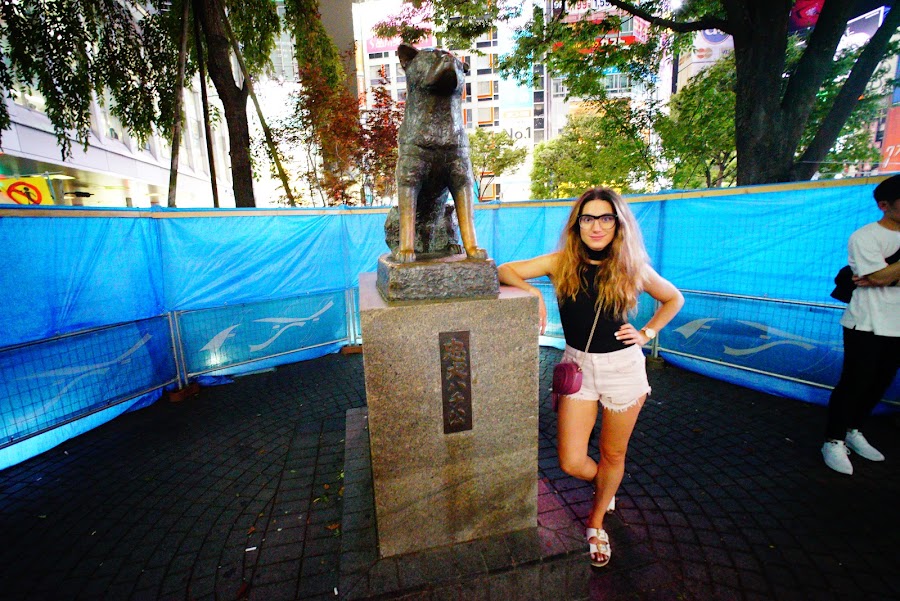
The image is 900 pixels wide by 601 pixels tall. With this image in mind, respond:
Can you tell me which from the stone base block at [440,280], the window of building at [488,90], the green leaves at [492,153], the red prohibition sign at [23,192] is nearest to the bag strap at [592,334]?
the stone base block at [440,280]

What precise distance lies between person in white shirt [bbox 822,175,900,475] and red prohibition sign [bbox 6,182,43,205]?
688 inches

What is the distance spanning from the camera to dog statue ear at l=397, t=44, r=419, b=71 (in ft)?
7.74

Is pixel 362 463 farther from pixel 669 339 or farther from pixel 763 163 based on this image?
pixel 763 163

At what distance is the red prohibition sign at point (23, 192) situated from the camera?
1128cm

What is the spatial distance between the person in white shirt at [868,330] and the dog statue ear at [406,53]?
363cm

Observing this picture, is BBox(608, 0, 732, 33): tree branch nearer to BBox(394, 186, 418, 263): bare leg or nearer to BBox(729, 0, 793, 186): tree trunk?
BBox(729, 0, 793, 186): tree trunk

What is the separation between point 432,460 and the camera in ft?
7.25

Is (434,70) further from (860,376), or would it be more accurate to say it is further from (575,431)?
(860,376)

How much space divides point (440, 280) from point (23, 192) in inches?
626

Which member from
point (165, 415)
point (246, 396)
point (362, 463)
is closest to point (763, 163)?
point (362, 463)

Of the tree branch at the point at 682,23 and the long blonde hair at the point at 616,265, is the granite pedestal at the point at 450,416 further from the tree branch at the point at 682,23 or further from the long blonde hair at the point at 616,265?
the tree branch at the point at 682,23

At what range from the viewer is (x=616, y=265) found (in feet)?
6.97

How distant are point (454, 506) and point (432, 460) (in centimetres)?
33

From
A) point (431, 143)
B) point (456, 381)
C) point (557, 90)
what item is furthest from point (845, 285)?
point (557, 90)
